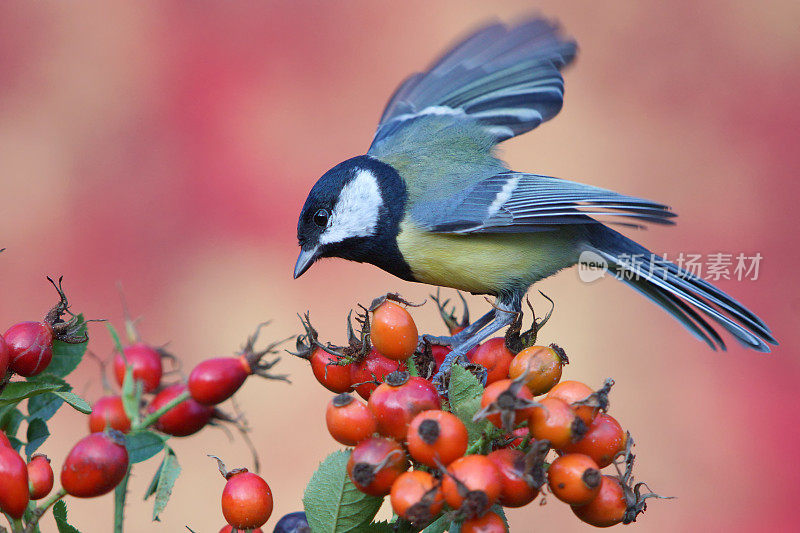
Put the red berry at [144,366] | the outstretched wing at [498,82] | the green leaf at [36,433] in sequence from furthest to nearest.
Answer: the outstretched wing at [498,82] → the red berry at [144,366] → the green leaf at [36,433]

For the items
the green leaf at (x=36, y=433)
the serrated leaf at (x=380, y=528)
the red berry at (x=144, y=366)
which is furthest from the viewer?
the red berry at (x=144, y=366)

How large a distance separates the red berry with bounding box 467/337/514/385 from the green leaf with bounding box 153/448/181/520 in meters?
0.41

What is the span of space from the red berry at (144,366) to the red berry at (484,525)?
1.80 ft

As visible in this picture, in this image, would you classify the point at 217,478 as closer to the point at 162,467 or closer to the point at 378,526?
the point at 162,467

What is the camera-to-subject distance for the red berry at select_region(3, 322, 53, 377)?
89cm

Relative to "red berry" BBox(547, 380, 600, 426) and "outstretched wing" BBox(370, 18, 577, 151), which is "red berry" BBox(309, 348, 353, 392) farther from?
"outstretched wing" BBox(370, 18, 577, 151)

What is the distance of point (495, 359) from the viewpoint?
1044 millimetres

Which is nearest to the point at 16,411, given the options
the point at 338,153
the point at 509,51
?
the point at 509,51

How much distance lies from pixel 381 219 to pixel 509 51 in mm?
712

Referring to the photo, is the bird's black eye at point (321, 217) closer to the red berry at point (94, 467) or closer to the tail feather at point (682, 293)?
the tail feather at point (682, 293)

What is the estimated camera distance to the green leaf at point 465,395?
89cm

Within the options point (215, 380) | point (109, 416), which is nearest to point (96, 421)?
point (109, 416)

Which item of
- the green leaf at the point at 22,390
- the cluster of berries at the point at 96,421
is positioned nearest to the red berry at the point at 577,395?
the cluster of berries at the point at 96,421

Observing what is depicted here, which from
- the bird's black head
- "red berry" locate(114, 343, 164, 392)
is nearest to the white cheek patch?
the bird's black head
